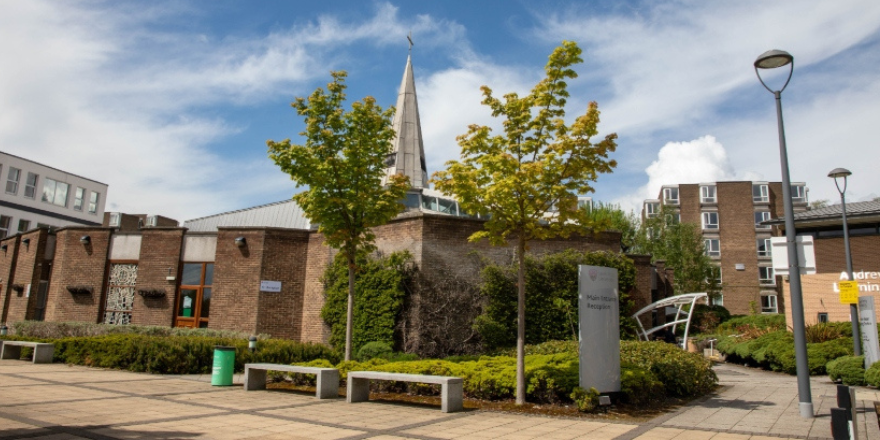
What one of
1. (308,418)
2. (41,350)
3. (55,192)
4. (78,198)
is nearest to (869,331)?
(308,418)

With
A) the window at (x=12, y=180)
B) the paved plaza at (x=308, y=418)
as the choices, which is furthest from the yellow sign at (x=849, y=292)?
the window at (x=12, y=180)

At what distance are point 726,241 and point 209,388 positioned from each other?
183 feet

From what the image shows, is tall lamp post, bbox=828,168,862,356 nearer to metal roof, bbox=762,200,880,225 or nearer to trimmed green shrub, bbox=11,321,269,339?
metal roof, bbox=762,200,880,225

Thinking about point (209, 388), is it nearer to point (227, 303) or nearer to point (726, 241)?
point (227, 303)

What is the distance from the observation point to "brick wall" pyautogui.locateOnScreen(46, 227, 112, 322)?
23.5 m

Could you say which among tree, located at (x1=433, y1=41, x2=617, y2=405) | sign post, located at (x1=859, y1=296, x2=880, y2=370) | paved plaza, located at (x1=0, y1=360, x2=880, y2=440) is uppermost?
tree, located at (x1=433, y1=41, x2=617, y2=405)

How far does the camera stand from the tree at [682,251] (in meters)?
44.0

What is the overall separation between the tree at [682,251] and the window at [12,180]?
47.4 meters

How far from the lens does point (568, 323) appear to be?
18312mm

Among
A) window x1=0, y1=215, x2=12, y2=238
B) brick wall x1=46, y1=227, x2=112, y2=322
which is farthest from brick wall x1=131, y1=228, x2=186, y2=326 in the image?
window x1=0, y1=215, x2=12, y2=238

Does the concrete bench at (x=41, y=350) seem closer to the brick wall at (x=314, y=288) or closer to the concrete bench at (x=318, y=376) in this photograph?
the brick wall at (x=314, y=288)

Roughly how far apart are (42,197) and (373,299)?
136 feet

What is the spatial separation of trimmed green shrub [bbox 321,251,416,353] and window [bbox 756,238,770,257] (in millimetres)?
49360

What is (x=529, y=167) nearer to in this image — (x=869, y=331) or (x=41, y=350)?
(x=869, y=331)
